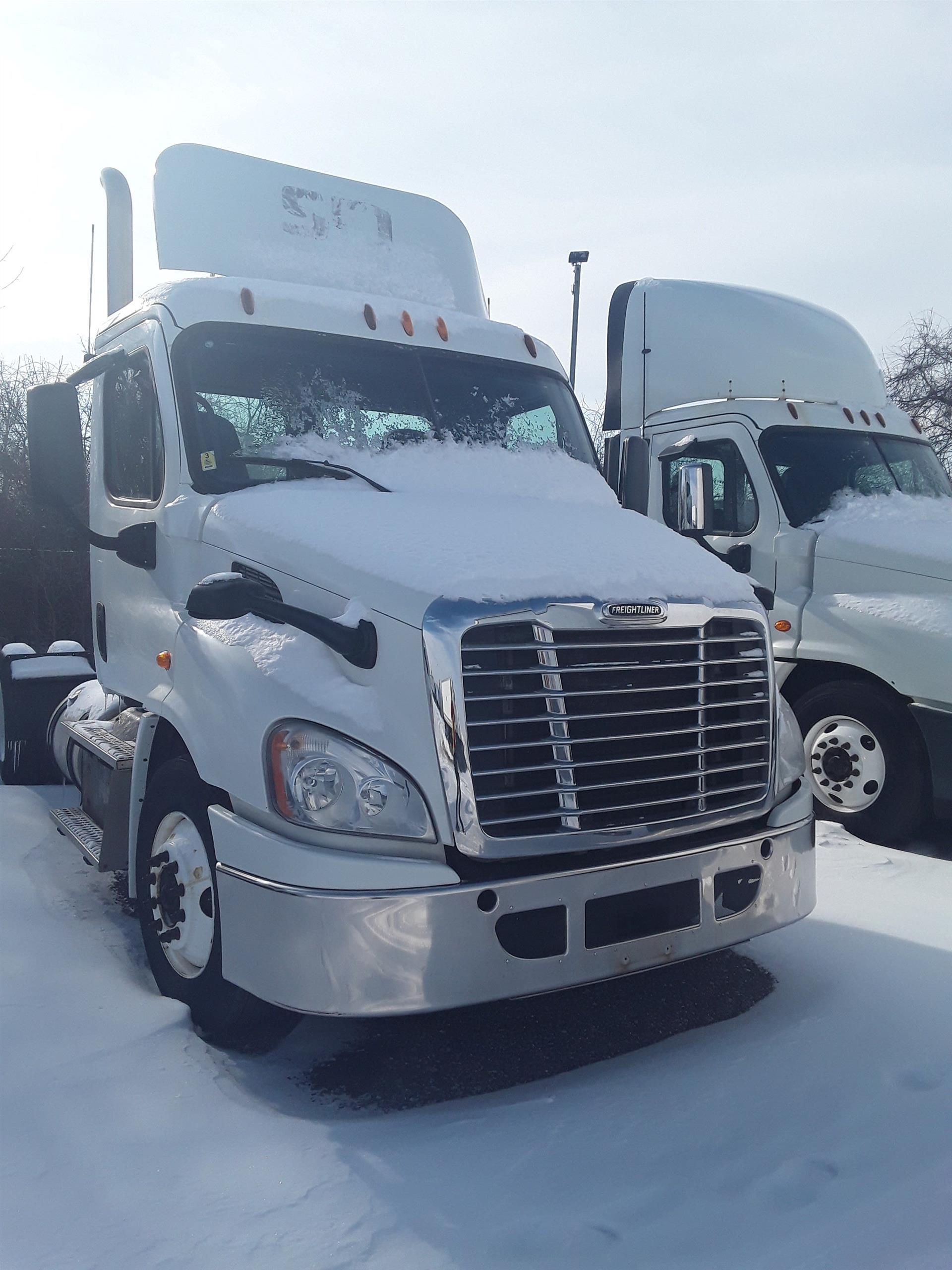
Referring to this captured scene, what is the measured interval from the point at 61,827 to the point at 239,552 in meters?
2.33

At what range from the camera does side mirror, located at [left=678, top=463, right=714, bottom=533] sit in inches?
212

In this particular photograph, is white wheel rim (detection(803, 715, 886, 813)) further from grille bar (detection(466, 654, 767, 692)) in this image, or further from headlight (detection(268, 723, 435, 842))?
headlight (detection(268, 723, 435, 842))

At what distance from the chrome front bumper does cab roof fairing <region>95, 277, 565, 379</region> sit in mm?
2301

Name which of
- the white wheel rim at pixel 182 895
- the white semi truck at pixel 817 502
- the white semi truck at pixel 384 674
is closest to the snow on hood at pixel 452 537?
the white semi truck at pixel 384 674

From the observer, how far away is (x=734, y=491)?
6699 mm

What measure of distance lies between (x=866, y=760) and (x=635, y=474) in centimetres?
219

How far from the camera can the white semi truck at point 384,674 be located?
9.61 feet

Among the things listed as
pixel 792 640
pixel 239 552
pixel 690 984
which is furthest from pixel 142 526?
pixel 792 640

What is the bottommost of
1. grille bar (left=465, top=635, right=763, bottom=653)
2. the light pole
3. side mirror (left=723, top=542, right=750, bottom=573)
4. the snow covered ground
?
the snow covered ground

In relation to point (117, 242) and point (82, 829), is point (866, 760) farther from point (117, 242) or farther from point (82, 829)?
point (117, 242)

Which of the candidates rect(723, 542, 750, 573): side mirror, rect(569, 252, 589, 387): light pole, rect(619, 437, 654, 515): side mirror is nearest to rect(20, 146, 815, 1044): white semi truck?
rect(619, 437, 654, 515): side mirror

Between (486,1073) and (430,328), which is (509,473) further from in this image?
(486,1073)

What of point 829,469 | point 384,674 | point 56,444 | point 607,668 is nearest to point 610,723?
point 607,668

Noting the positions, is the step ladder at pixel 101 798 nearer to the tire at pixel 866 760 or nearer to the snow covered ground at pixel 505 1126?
the snow covered ground at pixel 505 1126
